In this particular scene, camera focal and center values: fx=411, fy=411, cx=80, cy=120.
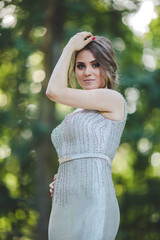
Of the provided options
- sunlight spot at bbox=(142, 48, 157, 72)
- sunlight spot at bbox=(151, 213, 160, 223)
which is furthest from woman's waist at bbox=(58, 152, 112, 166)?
sunlight spot at bbox=(151, 213, 160, 223)

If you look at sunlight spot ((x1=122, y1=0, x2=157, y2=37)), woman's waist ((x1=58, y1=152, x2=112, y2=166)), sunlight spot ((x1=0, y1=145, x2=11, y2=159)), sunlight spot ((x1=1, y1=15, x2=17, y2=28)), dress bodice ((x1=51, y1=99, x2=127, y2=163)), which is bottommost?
sunlight spot ((x1=0, y1=145, x2=11, y2=159))

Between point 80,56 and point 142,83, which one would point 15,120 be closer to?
point 142,83

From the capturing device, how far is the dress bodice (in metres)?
2.17

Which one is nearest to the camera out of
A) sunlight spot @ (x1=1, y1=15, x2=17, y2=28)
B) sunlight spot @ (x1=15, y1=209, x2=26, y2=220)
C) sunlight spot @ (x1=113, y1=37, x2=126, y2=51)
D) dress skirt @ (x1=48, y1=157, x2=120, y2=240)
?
dress skirt @ (x1=48, y1=157, x2=120, y2=240)

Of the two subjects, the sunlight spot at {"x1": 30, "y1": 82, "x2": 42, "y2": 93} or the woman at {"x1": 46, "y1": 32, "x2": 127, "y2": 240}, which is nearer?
the woman at {"x1": 46, "y1": 32, "x2": 127, "y2": 240}

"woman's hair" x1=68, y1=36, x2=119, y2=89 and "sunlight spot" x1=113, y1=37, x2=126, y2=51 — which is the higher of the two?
"sunlight spot" x1=113, y1=37, x2=126, y2=51

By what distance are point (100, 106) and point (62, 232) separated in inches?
27.3

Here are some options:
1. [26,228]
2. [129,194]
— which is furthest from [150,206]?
[26,228]

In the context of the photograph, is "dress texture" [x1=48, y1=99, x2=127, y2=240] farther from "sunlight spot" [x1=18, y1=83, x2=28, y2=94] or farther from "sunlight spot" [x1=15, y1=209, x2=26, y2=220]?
"sunlight spot" [x1=15, y1=209, x2=26, y2=220]

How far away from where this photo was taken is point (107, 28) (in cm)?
868

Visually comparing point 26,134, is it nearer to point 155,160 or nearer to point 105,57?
point 105,57

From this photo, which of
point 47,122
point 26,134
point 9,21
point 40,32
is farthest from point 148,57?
point 9,21

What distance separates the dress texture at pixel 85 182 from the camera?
2084 mm

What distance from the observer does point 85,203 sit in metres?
2.10
